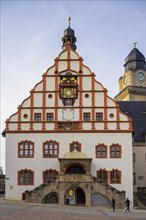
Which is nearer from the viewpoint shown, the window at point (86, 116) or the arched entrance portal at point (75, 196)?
the arched entrance portal at point (75, 196)

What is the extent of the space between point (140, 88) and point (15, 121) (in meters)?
32.4

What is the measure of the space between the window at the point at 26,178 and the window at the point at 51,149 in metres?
2.47

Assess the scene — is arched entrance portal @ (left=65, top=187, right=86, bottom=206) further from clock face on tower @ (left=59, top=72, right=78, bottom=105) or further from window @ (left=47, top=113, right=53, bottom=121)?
clock face on tower @ (left=59, top=72, right=78, bottom=105)

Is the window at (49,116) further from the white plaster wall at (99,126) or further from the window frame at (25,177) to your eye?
the window frame at (25,177)

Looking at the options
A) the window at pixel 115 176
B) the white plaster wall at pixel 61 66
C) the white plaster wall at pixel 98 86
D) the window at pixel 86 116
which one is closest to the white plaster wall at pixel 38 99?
the white plaster wall at pixel 61 66

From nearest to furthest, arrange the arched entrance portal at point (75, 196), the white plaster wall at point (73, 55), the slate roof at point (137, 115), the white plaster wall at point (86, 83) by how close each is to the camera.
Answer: the arched entrance portal at point (75, 196) < the white plaster wall at point (86, 83) < the white plaster wall at point (73, 55) < the slate roof at point (137, 115)

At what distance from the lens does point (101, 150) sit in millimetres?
40344

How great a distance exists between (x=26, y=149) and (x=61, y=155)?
383 cm

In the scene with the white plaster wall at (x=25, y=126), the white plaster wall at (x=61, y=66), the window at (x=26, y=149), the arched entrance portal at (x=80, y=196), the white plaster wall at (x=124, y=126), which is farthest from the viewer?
the white plaster wall at (x=61, y=66)

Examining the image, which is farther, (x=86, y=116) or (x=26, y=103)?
(x=26, y=103)

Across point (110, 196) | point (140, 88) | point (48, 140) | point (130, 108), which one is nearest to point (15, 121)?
point (48, 140)

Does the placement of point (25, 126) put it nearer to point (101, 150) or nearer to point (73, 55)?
point (101, 150)

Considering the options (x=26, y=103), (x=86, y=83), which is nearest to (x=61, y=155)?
(x=26, y=103)

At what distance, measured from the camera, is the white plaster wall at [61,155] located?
39656 millimetres
